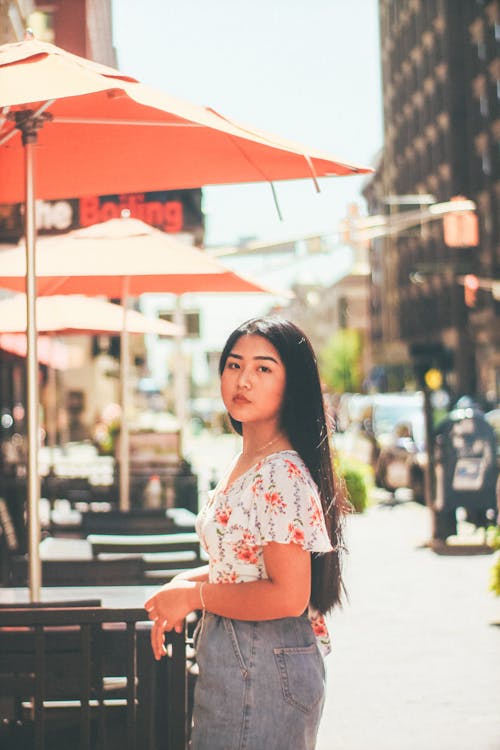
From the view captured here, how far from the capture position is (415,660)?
23.2 feet

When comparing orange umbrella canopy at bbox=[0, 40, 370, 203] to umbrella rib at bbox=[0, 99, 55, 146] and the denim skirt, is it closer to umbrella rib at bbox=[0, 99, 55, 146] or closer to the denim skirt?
umbrella rib at bbox=[0, 99, 55, 146]

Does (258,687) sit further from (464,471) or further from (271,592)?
(464,471)

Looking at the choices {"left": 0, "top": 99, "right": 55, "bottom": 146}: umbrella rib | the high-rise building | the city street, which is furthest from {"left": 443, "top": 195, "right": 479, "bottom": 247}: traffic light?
{"left": 0, "top": 99, "right": 55, "bottom": 146}: umbrella rib

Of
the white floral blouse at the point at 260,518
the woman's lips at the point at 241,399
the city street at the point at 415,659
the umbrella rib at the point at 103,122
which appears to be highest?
the umbrella rib at the point at 103,122

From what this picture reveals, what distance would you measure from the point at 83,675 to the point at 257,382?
964 mm

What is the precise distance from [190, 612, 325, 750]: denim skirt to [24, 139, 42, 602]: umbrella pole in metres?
1.68

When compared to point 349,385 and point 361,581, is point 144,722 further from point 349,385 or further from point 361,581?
point 349,385

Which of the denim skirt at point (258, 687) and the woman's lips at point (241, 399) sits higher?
the woman's lips at point (241, 399)

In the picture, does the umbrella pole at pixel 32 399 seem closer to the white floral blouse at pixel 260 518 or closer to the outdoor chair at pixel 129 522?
the white floral blouse at pixel 260 518

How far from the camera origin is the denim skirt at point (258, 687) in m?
2.79

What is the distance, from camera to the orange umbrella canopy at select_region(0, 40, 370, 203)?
3.53 m

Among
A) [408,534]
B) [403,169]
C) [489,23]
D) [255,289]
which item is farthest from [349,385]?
[255,289]

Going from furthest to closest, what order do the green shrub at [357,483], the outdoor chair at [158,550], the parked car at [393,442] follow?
the parked car at [393,442] < the green shrub at [357,483] < the outdoor chair at [158,550]

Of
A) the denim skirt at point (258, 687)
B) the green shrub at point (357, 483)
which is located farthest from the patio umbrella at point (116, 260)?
the green shrub at point (357, 483)
